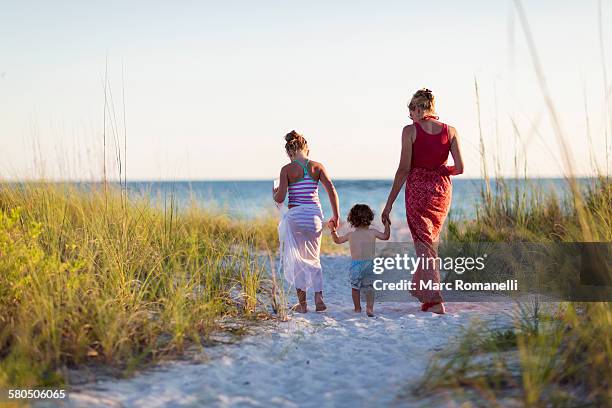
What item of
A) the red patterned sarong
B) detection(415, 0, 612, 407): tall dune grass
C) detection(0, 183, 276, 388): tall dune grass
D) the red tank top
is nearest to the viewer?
detection(415, 0, 612, 407): tall dune grass

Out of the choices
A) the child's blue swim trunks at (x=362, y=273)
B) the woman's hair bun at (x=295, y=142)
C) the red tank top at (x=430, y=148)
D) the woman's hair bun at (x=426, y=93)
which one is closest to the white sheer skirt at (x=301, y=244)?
the child's blue swim trunks at (x=362, y=273)

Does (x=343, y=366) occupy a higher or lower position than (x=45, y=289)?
lower

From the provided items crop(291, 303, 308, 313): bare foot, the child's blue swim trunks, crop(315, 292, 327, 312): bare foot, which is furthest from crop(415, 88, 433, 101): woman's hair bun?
crop(291, 303, 308, 313): bare foot

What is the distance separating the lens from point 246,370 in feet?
13.4

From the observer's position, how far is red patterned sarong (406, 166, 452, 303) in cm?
589

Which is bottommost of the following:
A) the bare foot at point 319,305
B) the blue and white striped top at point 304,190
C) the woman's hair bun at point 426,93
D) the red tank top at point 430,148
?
the bare foot at point 319,305

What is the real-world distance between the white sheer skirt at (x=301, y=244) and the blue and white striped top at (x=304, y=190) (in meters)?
0.06

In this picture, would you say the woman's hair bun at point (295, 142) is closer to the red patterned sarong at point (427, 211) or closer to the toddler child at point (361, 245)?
the toddler child at point (361, 245)

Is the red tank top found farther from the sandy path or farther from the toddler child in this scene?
the sandy path

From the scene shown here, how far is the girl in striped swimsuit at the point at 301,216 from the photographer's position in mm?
5984

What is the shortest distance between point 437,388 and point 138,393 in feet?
5.39

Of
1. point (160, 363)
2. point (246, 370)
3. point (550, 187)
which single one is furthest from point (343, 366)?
point (550, 187)

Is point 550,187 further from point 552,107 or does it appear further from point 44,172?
point 44,172

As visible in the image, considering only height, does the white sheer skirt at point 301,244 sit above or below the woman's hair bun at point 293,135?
below
